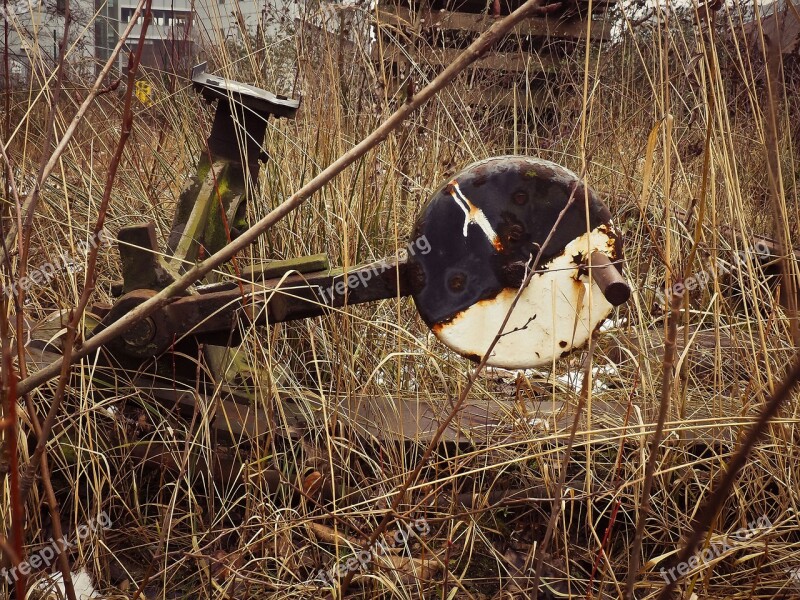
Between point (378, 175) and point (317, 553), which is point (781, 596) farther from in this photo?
point (378, 175)

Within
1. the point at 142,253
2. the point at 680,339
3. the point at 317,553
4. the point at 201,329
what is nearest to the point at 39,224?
the point at 142,253

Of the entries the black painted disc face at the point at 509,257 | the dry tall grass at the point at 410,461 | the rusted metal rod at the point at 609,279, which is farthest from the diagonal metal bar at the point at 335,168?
the black painted disc face at the point at 509,257

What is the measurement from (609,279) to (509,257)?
0.88 feet

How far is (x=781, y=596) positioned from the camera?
1648mm

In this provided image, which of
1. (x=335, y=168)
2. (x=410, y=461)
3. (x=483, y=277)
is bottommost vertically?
(x=410, y=461)

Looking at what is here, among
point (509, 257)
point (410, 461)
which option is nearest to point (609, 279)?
point (509, 257)

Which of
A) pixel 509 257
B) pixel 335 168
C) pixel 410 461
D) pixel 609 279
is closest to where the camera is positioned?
pixel 335 168

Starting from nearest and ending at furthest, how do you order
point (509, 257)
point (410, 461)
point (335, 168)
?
1. point (335, 168)
2. point (509, 257)
3. point (410, 461)

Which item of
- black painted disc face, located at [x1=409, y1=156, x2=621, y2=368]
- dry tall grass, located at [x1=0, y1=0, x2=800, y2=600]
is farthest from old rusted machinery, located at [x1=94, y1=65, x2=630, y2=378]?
dry tall grass, located at [x1=0, y1=0, x2=800, y2=600]

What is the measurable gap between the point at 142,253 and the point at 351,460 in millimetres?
747

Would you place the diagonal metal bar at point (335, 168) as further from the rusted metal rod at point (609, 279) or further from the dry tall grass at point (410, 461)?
the rusted metal rod at point (609, 279)

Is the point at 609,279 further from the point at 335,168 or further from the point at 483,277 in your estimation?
the point at 335,168

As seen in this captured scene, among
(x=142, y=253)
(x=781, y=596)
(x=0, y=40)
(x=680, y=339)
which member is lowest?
(x=781, y=596)

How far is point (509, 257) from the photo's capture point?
1.54 meters
